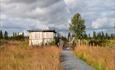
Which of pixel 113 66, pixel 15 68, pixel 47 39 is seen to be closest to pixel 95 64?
pixel 113 66

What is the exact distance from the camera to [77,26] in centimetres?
6612

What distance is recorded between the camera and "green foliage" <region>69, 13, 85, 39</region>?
66.1 meters

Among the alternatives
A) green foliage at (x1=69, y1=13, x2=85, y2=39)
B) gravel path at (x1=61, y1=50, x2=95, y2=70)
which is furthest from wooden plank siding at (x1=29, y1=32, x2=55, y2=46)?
gravel path at (x1=61, y1=50, x2=95, y2=70)

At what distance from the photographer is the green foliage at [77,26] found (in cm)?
6606

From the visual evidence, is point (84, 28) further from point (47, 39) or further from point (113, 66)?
point (113, 66)

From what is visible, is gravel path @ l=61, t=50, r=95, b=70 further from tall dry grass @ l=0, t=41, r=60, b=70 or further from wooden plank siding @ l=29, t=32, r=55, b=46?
wooden plank siding @ l=29, t=32, r=55, b=46

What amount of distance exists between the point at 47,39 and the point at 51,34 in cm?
140

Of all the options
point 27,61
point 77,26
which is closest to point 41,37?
point 77,26

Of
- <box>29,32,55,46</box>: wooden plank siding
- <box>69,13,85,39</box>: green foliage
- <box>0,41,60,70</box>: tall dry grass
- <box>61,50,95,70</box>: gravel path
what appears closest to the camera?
<box>0,41,60,70</box>: tall dry grass

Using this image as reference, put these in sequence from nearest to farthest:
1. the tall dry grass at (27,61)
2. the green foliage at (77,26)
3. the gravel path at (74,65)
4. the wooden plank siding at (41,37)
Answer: the tall dry grass at (27,61) → the gravel path at (74,65) → the wooden plank siding at (41,37) → the green foliage at (77,26)

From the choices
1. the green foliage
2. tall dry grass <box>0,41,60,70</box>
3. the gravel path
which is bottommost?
the gravel path

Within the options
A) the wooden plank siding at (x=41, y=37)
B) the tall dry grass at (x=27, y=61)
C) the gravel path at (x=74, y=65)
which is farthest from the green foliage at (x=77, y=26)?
the tall dry grass at (x=27, y=61)

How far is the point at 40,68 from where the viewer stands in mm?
11094

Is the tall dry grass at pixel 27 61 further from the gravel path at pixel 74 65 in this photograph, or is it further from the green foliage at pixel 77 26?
the green foliage at pixel 77 26
